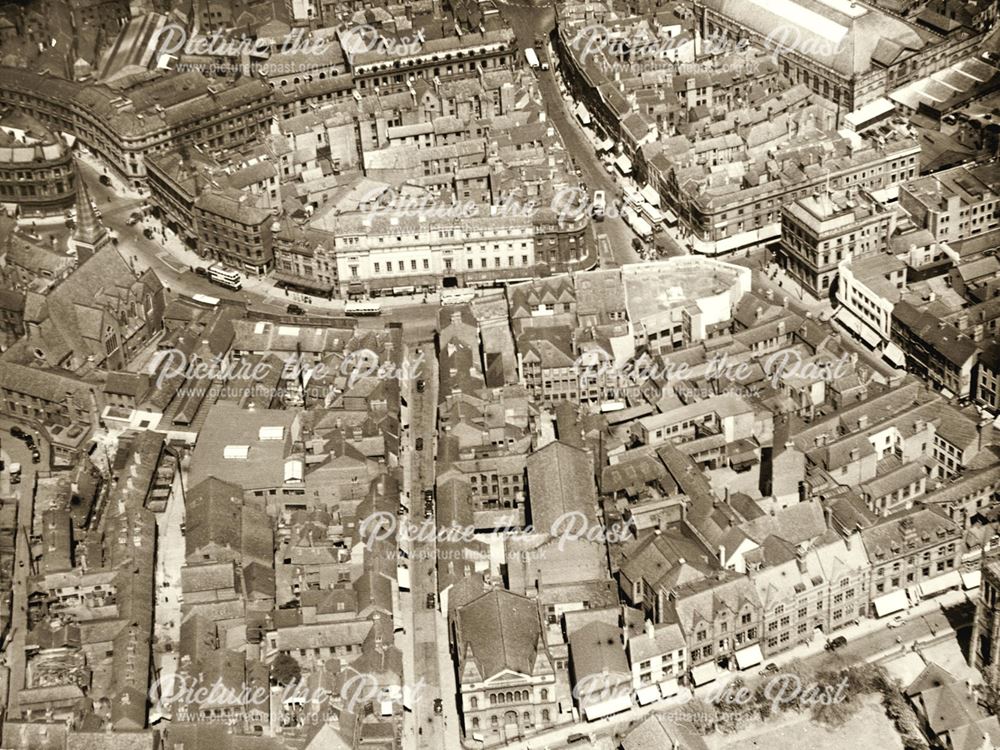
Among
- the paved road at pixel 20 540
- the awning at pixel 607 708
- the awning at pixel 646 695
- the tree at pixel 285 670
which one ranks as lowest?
the awning at pixel 607 708

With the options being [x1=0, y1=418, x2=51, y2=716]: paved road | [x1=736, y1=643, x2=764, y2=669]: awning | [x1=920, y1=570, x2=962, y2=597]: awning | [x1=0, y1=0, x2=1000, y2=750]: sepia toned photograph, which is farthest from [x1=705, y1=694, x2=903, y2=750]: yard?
[x1=0, y1=418, x2=51, y2=716]: paved road

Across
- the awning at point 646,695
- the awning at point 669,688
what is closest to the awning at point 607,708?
the awning at point 646,695

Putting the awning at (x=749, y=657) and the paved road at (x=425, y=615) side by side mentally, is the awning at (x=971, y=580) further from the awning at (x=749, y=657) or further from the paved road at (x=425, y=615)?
the paved road at (x=425, y=615)

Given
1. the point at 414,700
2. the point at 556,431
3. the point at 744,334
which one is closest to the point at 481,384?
the point at 556,431

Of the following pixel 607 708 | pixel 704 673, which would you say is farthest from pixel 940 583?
pixel 607 708

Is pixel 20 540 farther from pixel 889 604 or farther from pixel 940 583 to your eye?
pixel 940 583

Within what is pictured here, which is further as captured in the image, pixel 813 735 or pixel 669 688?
pixel 669 688

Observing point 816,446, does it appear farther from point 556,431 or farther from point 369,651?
point 369,651
